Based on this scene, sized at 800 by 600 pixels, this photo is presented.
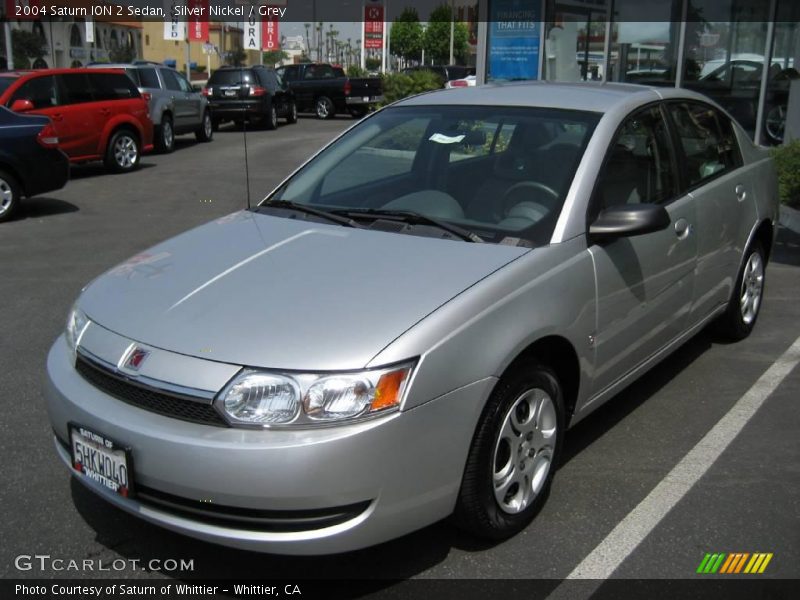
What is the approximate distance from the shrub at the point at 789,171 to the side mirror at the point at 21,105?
968 centimetres

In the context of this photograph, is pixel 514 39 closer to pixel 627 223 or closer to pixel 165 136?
pixel 165 136

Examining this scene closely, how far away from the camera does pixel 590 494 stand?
371 centimetres

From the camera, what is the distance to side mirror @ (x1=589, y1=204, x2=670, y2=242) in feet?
11.9

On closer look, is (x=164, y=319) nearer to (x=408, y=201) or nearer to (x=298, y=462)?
(x=298, y=462)

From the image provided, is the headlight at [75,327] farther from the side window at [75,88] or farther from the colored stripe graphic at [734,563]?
the side window at [75,88]

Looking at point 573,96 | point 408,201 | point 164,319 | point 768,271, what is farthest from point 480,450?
point 768,271

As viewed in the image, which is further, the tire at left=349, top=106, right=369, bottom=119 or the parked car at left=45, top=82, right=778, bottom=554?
the tire at left=349, top=106, right=369, bottom=119

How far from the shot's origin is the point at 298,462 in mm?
2658

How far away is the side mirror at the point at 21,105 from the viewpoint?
1194cm

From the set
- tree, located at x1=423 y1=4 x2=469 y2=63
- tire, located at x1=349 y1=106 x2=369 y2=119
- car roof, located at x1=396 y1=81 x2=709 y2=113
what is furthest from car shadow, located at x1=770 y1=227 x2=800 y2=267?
tree, located at x1=423 y1=4 x2=469 y2=63

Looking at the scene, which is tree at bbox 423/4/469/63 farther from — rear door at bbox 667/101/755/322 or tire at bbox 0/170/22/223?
rear door at bbox 667/101/755/322

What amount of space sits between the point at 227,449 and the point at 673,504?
77.1 inches

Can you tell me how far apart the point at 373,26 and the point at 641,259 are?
136 ft

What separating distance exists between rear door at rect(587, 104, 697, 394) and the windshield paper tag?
0.78 m
